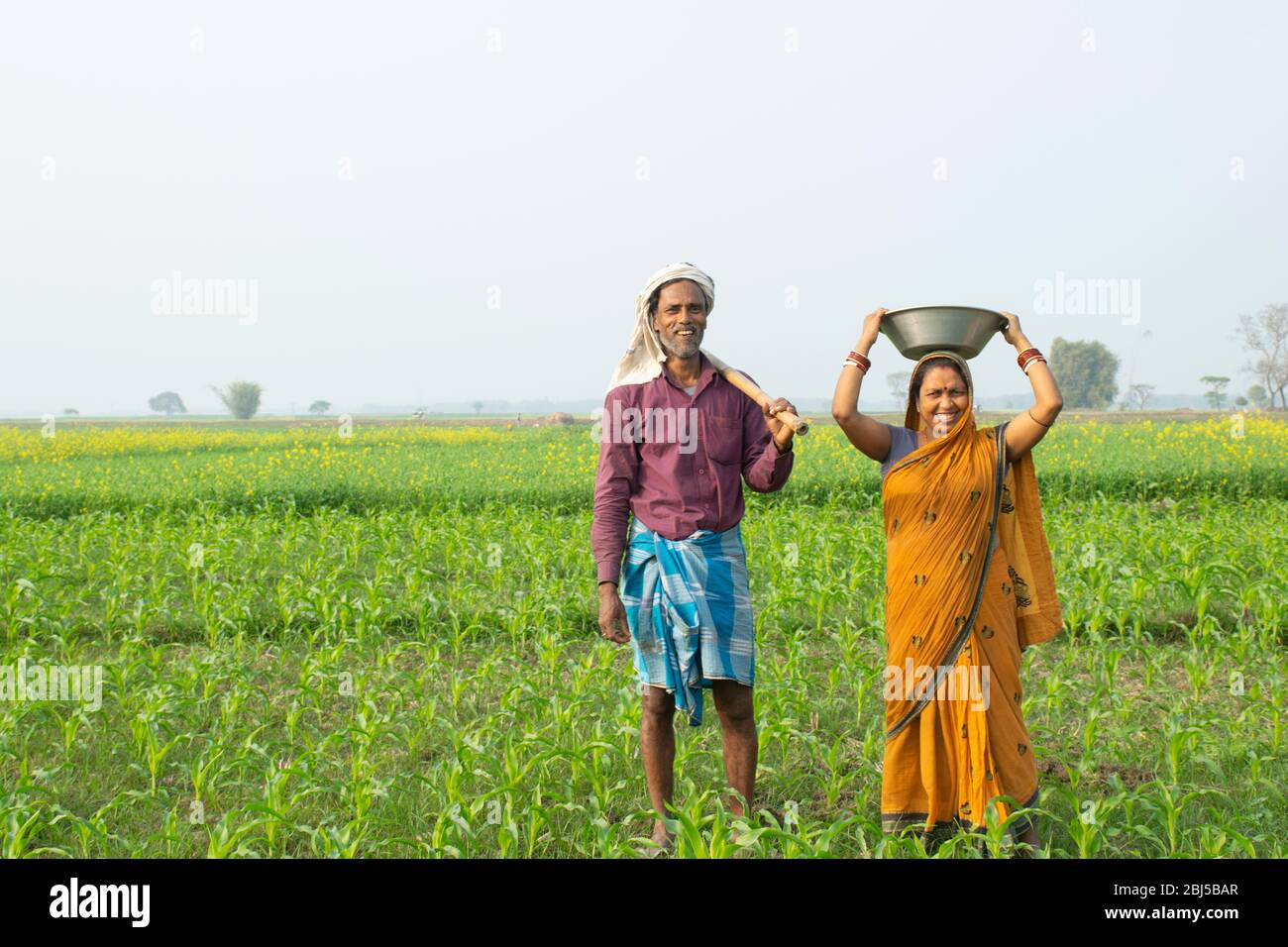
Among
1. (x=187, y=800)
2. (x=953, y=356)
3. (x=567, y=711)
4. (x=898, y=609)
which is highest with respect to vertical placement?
(x=953, y=356)

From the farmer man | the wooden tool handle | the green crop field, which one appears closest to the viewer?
the wooden tool handle

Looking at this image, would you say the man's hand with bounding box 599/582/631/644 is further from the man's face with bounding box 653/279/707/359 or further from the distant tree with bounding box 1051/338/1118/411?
the distant tree with bounding box 1051/338/1118/411

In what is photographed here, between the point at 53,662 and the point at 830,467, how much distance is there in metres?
9.65

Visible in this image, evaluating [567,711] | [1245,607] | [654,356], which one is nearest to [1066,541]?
[1245,607]

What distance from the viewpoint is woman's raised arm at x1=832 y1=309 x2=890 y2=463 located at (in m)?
2.99

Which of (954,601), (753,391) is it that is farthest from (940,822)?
(753,391)

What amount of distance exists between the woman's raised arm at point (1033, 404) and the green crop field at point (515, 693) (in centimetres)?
127

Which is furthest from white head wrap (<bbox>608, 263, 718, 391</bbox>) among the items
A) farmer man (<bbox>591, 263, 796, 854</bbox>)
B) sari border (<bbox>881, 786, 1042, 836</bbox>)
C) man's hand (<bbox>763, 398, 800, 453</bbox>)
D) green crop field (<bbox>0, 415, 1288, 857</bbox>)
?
sari border (<bbox>881, 786, 1042, 836</bbox>)

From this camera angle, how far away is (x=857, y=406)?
3.02 metres

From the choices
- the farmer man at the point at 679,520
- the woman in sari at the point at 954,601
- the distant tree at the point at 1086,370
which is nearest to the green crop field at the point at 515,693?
→ the woman in sari at the point at 954,601

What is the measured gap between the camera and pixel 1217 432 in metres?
17.1

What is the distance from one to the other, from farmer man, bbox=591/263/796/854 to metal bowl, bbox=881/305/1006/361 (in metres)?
0.54

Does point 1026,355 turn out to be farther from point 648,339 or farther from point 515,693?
point 515,693
